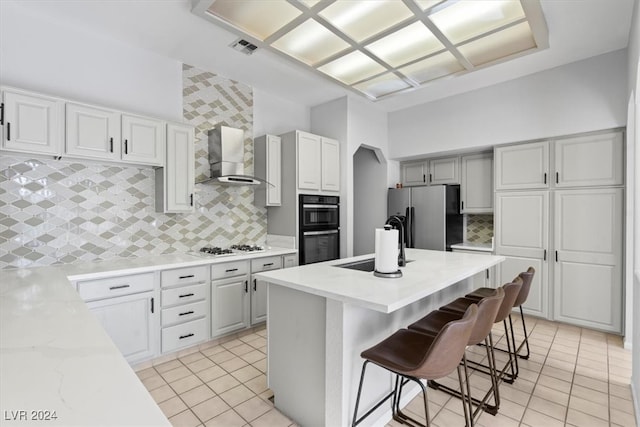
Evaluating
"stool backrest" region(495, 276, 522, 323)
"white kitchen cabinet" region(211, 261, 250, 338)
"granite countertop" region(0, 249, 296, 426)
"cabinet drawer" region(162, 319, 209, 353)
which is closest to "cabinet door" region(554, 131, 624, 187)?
"stool backrest" region(495, 276, 522, 323)

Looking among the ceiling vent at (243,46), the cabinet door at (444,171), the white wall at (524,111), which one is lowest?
the cabinet door at (444,171)

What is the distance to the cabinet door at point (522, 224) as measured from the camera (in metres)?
3.75

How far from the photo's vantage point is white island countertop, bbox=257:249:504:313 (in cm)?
154

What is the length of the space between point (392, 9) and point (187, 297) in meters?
2.92

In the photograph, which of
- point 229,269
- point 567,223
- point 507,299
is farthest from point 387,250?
point 567,223

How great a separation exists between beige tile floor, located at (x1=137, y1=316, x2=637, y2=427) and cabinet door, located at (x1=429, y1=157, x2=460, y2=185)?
2366 millimetres

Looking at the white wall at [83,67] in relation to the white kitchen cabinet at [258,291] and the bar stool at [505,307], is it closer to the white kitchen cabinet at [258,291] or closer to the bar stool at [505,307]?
the white kitchen cabinet at [258,291]

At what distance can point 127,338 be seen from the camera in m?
2.57

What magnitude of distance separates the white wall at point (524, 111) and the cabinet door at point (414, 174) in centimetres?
33

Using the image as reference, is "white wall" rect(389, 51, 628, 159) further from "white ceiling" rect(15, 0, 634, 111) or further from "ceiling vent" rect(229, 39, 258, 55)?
"ceiling vent" rect(229, 39, 258, 55)

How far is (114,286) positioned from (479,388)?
2982 mm

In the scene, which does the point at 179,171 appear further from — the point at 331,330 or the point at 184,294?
the point at 331,330

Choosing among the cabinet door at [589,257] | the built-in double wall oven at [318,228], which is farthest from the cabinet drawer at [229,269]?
the cabinet door at [589,257]

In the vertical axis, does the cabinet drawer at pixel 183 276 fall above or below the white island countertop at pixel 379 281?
below
